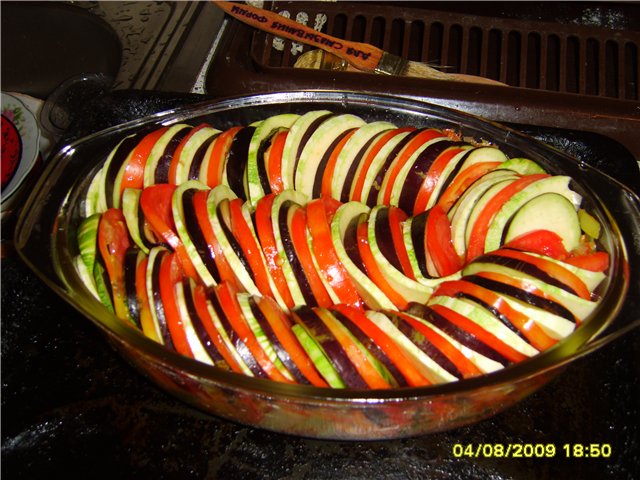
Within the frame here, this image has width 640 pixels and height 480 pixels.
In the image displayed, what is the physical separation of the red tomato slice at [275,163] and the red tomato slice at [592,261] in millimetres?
824

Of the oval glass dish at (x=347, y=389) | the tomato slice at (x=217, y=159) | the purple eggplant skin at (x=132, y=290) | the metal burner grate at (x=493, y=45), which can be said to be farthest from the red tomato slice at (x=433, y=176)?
the metal burner grate at (x=493, y=45)

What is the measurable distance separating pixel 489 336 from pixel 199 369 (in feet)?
2.15

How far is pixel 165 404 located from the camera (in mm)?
1574

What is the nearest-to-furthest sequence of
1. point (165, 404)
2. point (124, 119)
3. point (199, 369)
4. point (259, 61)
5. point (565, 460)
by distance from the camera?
1. point (199, 369)
2. point (565, 460)
3. point (165, 404)
4. point (124, 119)
5. point (259, 61)

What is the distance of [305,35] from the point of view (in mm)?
2512

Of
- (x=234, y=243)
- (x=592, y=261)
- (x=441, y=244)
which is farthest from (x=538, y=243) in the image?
(x=234, y=243)

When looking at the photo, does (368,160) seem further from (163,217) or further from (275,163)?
(163,217)

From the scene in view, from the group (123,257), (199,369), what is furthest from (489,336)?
(123,257)

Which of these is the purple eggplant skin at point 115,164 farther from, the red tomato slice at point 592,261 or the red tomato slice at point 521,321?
the red tomato slice at point 592,261

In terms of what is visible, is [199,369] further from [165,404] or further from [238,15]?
[238,15]

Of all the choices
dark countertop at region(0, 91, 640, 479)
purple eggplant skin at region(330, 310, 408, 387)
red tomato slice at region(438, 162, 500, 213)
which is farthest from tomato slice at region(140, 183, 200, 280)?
red tomato slice at region(438, 162, 500, 213)

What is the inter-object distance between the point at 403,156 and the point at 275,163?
0.38 meters

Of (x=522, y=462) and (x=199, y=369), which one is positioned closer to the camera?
(x=199, y=369)

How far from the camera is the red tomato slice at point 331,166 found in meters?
1.78
